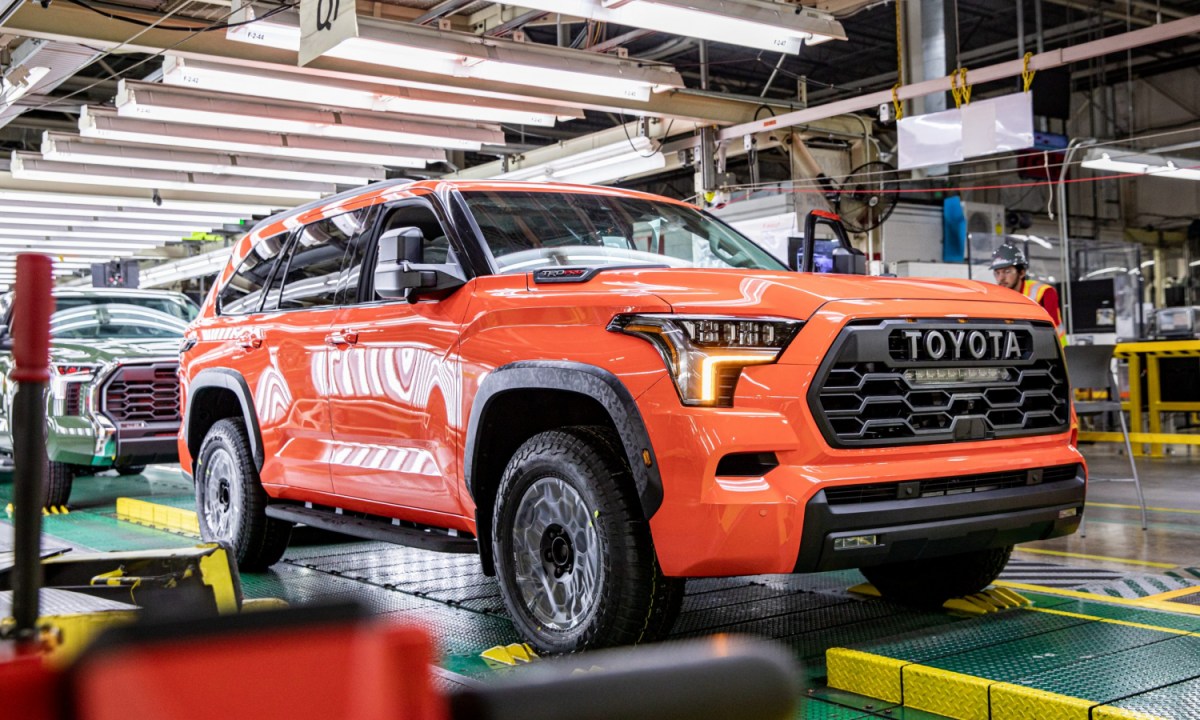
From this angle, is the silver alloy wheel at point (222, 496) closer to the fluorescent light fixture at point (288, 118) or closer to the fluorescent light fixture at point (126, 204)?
the fluorescent light fixture at point (288, 118)

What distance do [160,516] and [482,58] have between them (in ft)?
14.4

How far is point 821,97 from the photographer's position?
22.7 meters

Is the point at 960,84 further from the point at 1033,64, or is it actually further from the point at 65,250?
the point at 65,250

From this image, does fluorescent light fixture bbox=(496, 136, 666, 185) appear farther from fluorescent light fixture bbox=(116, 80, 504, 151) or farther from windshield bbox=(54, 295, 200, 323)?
windshield bbox=(54, 295, 200, 323)

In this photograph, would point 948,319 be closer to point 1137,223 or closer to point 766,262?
point 766,262

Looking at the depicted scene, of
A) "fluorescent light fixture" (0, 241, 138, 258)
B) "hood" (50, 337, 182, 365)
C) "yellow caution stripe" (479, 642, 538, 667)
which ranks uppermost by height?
"fluorescent light fixture" (0, 241, 138, 258)

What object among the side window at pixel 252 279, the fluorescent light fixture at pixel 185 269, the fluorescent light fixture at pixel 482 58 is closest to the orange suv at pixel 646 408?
the side window at pixel 252 279

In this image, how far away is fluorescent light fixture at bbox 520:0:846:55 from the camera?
8047mm

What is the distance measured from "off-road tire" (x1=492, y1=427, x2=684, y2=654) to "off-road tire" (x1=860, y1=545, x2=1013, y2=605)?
1619 millimetres

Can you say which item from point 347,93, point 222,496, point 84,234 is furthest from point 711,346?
point 84,234

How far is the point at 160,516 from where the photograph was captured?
8.82 meters

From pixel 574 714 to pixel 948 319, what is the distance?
3425mm

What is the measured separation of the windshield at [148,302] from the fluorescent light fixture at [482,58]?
2.89 meters

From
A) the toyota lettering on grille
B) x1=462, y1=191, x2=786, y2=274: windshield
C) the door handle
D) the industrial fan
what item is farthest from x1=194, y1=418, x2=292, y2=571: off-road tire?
the industrial fan
